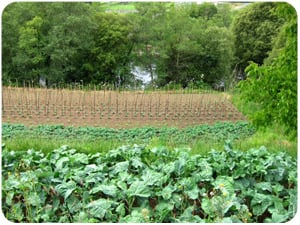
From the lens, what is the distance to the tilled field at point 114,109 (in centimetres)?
1148

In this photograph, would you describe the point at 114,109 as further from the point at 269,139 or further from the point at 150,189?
the point at 150,189

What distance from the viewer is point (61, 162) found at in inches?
152

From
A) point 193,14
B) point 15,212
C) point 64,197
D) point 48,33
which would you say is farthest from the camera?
point 193,14

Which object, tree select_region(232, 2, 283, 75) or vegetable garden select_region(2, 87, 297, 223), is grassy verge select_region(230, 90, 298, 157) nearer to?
vegetable garden select_region(2, 87, 297, 223)

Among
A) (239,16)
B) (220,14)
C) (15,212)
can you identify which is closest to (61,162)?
(15,212)

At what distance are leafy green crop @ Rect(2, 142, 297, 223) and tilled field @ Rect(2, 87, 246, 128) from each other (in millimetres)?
6961

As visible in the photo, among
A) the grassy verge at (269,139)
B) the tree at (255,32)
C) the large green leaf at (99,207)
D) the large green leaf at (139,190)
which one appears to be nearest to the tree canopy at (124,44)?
the tree at (255,32)

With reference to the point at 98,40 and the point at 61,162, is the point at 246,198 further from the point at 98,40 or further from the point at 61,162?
the point at 98,40

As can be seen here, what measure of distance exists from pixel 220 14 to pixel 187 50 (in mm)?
3897

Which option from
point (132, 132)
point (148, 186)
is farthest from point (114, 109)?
point (148, 186)

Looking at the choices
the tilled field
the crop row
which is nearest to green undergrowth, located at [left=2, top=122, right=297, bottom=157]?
the crop row

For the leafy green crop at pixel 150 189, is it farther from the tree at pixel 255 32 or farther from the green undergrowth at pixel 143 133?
the tree at pixel 255 32

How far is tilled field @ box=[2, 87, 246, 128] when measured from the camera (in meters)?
11.5

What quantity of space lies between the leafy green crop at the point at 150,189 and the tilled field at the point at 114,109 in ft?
22.8
